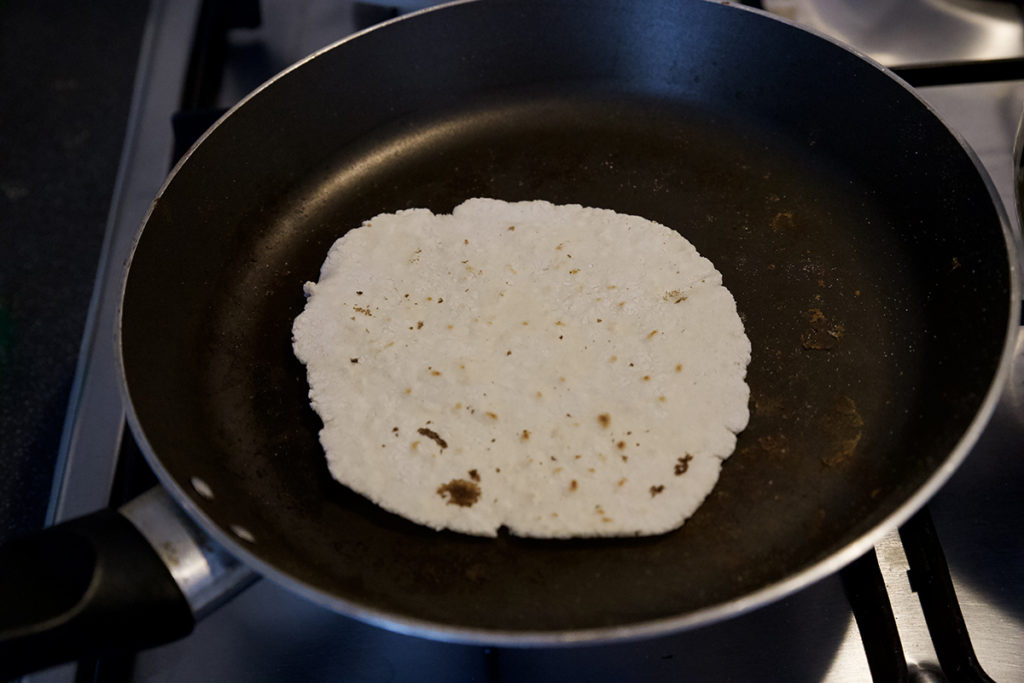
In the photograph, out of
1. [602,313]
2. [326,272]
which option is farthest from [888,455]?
[326,272]

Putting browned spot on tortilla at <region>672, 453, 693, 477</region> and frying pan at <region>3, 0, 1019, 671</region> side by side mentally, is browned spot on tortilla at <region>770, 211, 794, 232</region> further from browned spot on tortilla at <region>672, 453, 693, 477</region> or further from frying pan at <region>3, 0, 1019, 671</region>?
browned spot on tortilla at <region>672, 453, 693, 477</region>

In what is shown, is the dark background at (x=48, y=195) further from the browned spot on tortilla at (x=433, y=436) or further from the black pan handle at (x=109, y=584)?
the browned spot on tortilla at (x=433, y=436)

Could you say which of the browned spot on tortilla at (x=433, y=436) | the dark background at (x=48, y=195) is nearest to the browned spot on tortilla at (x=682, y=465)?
the browned spot on tortilla at (x=433, y=436)

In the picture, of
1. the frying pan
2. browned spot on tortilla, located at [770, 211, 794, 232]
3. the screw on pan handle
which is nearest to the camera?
the screw on pan handle

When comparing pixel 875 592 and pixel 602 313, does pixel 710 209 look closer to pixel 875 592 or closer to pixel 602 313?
pixel 602 313

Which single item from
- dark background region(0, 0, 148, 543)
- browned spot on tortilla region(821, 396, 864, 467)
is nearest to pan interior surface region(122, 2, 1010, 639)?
browned spot on tortilla region(821, 396, 864, 467)

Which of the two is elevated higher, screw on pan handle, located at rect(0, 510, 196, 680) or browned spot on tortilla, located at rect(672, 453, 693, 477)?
browned spot on tortilla, located at rect(672, 453, 693, 477)
